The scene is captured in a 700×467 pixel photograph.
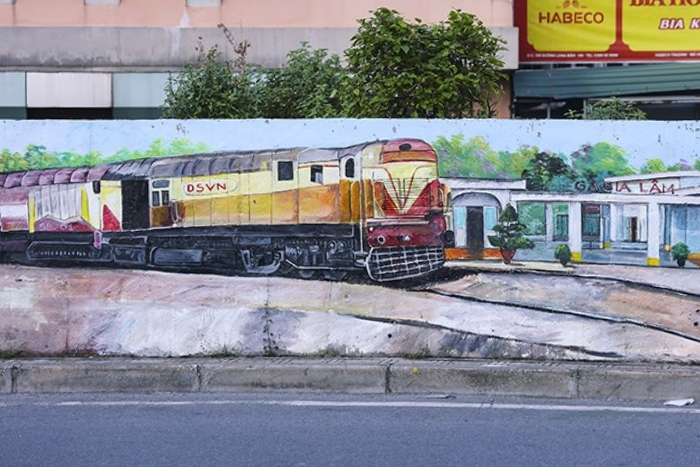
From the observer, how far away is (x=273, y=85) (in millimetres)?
13406

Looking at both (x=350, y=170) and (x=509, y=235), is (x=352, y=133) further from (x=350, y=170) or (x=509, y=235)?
(x=509, y=235)

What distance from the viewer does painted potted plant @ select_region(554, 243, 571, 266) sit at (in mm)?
8672

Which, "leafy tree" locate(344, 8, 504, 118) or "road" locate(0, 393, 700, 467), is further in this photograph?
"leafy tree" locate(344, 8, 504, 118)

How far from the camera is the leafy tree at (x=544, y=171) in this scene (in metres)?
8.69

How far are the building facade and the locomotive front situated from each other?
889 cm

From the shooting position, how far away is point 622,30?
676 inches

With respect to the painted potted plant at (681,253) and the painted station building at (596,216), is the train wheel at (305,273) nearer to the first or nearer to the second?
the painted station building at (596,216)

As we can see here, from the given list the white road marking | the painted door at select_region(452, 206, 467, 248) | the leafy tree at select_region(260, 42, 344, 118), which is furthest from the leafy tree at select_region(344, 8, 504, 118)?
the white road marking

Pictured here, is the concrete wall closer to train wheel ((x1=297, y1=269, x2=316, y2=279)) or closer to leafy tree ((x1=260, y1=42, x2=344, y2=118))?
train wheel ((x1=297, y1=269, x2=316, y2=279))

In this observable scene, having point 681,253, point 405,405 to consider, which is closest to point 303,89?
point 681,253

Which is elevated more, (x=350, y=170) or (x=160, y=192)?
(x=350, y=170)

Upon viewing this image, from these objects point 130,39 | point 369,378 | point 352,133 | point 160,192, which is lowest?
point 369,378

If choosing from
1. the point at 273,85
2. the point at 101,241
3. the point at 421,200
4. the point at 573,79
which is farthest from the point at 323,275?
the point at 573,79

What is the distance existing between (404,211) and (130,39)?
9826mm
